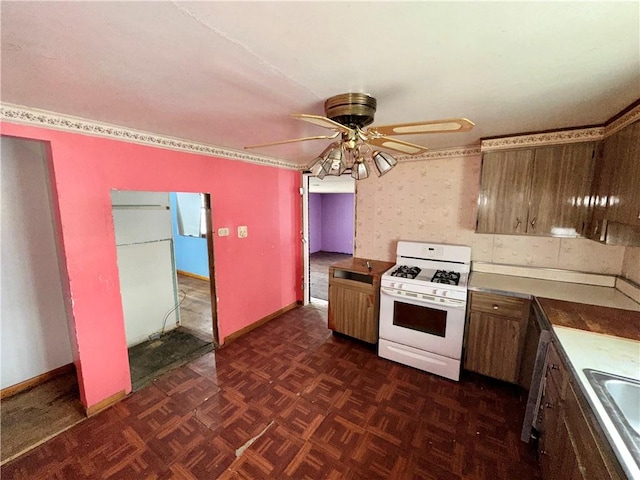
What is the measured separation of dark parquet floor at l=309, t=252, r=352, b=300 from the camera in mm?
4902

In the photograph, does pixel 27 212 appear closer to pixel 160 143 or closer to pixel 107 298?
pixel 107 298

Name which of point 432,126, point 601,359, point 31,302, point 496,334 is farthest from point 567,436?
point 31,302

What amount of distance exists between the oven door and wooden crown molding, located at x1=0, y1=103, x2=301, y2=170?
2.36 meters

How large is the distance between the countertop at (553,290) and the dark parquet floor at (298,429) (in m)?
0.87

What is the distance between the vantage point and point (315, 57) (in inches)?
43.8

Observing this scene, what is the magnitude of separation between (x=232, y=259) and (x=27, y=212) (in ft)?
5.97

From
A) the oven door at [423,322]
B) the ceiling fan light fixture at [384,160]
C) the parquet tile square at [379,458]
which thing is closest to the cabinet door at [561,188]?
the oven door at [423,322]

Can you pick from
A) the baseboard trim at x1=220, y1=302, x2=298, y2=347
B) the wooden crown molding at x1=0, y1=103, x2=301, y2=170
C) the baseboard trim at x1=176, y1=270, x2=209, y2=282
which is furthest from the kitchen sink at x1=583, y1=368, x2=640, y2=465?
the baseboard trim at x1=176, y1=270, x2=209, y2=282

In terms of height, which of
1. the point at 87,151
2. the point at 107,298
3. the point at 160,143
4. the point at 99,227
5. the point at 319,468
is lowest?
the point at 319,468

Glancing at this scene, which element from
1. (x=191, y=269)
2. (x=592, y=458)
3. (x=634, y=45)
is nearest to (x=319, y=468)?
(x=592, y=458)

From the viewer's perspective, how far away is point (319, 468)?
1694 mm

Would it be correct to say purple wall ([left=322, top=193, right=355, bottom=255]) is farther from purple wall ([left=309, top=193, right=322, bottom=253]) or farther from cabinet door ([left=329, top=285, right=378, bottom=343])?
cabinet door ([left=329, top=285, right=378, bottom=343])

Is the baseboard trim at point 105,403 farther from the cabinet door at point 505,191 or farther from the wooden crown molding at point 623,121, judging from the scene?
the wooden crown molding at point 623,121

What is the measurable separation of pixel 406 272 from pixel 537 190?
1374 mm
